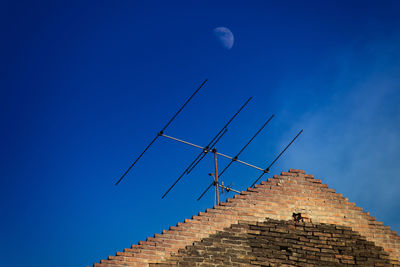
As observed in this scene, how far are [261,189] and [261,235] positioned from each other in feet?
3.47

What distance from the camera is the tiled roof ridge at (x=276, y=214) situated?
823 cm

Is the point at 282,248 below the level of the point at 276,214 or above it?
below

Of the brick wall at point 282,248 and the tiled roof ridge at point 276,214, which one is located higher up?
the tiled roof ridge at point 276,214

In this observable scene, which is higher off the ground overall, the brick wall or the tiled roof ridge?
the tiled roof ridge

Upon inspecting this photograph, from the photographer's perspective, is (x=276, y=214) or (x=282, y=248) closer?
(x=282, y=248)

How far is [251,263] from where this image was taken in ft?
26.8

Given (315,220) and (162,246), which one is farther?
(315,220)

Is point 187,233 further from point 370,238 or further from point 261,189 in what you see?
point 370,238

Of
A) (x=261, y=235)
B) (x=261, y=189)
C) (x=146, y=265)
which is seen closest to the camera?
(x=146, y=265)

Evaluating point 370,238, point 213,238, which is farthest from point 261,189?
point 370,238

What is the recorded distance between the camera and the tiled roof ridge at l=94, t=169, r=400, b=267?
8.23 meters

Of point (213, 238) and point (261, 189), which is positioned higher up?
point (261, 189)

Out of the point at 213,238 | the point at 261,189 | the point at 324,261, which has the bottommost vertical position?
the point at 324,261

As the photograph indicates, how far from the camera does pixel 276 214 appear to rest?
351 inches
